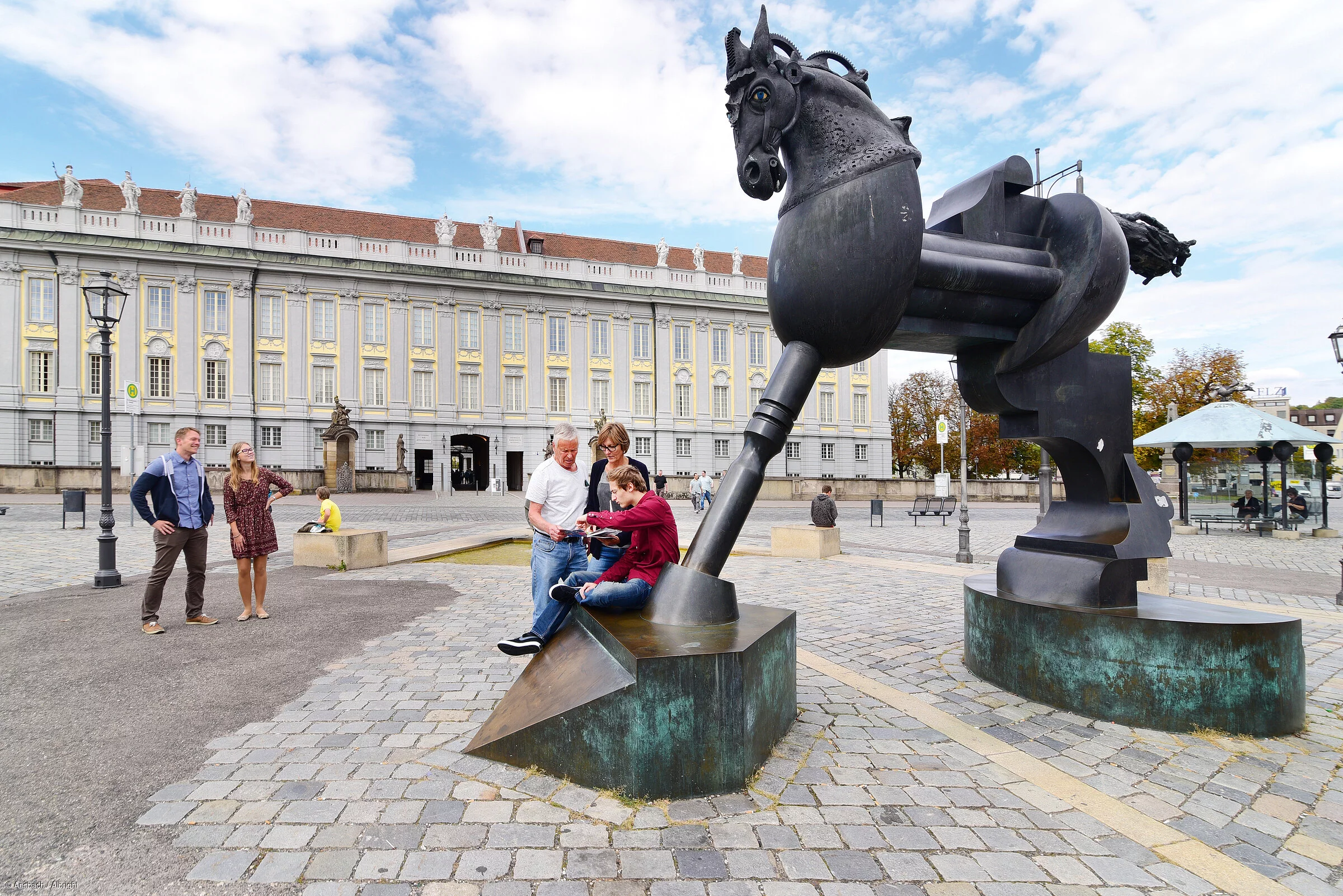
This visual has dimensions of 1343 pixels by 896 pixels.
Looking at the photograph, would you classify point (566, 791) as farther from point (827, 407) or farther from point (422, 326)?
point (827, 407)

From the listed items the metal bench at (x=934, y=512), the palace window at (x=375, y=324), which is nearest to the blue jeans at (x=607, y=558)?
the metal bench at (x=934, y=512)

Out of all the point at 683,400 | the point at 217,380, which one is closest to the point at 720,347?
the point at 683,400

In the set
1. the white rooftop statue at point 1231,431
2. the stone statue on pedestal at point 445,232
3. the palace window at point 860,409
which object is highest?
the stone statue on pedestal at point 445,232

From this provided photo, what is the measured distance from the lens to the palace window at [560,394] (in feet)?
151

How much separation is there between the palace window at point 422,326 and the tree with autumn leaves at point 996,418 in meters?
31.2

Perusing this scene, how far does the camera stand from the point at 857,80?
4.05 metres

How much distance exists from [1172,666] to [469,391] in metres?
43.8

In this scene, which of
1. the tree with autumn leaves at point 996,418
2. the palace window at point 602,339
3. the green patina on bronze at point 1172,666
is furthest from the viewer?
the palace window at point 602,339

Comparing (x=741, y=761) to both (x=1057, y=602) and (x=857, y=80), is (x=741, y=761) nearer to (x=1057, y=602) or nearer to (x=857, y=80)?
(x=1057, y=602)

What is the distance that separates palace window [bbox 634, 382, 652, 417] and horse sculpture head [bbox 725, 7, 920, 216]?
43.3m

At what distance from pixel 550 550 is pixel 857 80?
368cm

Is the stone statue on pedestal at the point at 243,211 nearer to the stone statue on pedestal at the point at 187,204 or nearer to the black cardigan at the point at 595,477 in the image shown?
the stone statue on pedestal at the point at 187,204

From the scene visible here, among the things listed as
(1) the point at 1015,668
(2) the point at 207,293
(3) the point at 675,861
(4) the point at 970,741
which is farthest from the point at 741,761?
(2) the point at 207,293

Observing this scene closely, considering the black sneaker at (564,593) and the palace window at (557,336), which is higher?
the palace window at (557,336)
